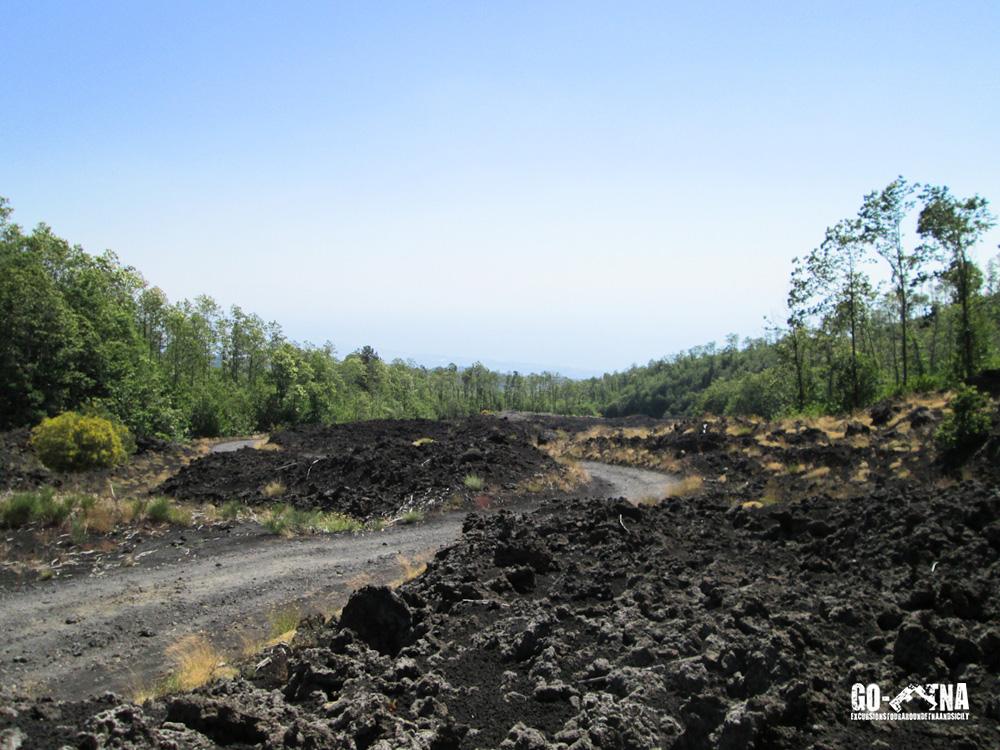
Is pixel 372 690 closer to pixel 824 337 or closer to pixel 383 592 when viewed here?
pixel 383 592

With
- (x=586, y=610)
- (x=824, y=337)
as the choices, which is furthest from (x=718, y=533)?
(x=824, y=337)

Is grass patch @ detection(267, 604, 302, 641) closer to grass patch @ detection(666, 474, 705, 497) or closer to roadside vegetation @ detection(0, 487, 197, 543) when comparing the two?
roadside vegetation @ detection(0, 487, 197, 543)

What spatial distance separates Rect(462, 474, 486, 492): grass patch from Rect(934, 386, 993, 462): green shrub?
11.8m

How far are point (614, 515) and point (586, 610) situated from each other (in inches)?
200

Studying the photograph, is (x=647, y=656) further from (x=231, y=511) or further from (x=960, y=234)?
(x=960, y=234)

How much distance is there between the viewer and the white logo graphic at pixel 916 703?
447 centimetres

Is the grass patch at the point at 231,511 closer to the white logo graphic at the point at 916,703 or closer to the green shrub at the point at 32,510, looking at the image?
the green shrub at the point at 32,510

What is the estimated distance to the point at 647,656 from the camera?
5.70 metres

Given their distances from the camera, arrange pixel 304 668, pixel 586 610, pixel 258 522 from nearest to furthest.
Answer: pixel 304 668 < pixel 586 610 < pixel 258 522

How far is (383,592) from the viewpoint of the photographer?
7.10m

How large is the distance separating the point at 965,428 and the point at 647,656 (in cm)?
1317

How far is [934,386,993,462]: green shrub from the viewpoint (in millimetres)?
14727

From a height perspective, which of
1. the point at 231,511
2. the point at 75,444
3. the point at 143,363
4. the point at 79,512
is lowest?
the point at 231,511

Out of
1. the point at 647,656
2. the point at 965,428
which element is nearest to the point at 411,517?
the point at 647,656
